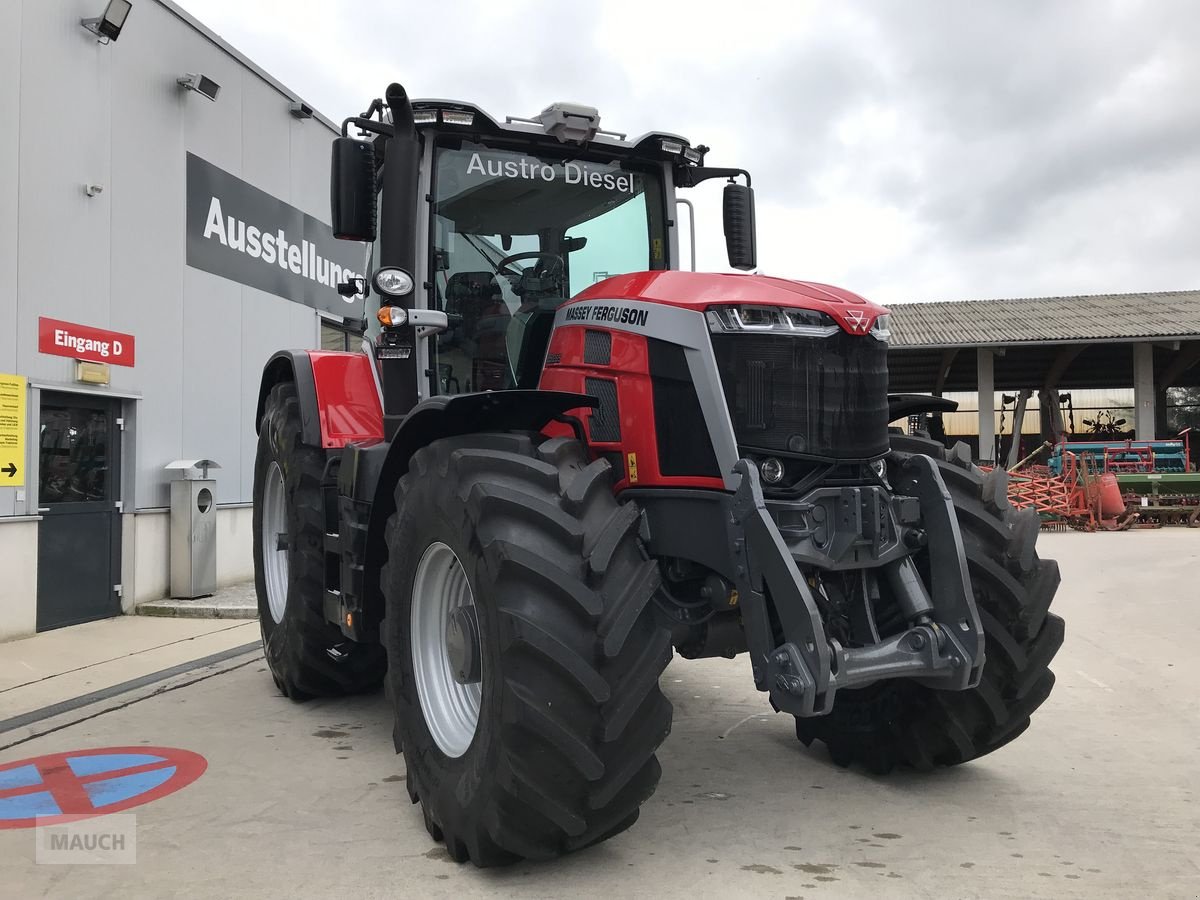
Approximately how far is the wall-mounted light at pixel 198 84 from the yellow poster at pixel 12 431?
340cm

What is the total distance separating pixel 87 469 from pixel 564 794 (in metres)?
6.75

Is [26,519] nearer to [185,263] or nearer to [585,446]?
[185,263]

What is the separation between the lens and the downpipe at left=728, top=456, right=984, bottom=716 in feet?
9.56

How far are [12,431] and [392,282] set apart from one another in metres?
4.72

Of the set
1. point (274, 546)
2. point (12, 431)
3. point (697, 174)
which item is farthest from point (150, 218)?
point (697, 174)

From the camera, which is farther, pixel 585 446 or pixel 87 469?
pixel 87 469

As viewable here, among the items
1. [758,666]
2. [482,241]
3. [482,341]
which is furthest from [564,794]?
[482,241]

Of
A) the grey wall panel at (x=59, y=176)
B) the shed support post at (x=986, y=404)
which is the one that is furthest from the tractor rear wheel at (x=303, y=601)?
the shed support post at (x=986, y=404)

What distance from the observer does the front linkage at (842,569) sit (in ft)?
9.62

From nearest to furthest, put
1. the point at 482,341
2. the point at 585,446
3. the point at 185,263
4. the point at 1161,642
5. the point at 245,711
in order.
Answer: the point at 585,446
the point at 482,341
the point at 245,711
the point at 1161,642
the point at 185,263

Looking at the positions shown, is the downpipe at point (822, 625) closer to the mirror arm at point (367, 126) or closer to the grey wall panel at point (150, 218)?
the mirror arm at point (367, 126)

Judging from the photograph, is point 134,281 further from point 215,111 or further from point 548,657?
point 548,657

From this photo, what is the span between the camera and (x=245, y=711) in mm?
5191
